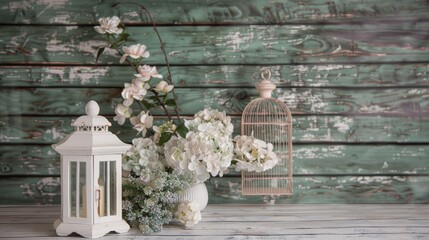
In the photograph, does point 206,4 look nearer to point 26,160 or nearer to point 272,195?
point 272,195

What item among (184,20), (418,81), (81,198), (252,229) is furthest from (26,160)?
(418,81)

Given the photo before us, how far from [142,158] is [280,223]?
0.52 metres

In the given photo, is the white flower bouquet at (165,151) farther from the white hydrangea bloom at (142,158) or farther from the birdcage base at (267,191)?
the birdcage base at (267,191)

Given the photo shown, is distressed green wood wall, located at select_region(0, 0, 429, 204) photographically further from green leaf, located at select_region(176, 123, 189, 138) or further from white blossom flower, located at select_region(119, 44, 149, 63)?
green leaf, located at select_region(176, 123, 189, 138)

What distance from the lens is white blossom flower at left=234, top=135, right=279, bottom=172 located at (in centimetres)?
164

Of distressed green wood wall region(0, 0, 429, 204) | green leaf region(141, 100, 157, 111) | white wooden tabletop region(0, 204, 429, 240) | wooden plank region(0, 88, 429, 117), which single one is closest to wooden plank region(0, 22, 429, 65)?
distressed green wood wall region(0, 0, 429, 204)

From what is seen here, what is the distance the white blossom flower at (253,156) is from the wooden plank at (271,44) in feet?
1.38

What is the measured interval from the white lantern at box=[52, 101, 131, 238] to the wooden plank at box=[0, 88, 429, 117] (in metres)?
0.50

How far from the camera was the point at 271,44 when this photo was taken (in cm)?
192

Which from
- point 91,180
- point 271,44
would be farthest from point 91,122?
point 271,44

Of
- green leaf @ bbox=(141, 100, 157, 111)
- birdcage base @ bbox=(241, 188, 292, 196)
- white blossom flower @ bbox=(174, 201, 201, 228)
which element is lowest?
white blossom flower @ bbox=(174, 201, 201, 228)

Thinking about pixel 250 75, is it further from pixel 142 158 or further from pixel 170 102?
pixel 142 158

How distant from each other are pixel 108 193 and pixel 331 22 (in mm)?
1123

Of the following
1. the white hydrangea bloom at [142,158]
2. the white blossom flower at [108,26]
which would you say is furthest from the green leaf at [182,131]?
the white blossom flower at [108,26]
